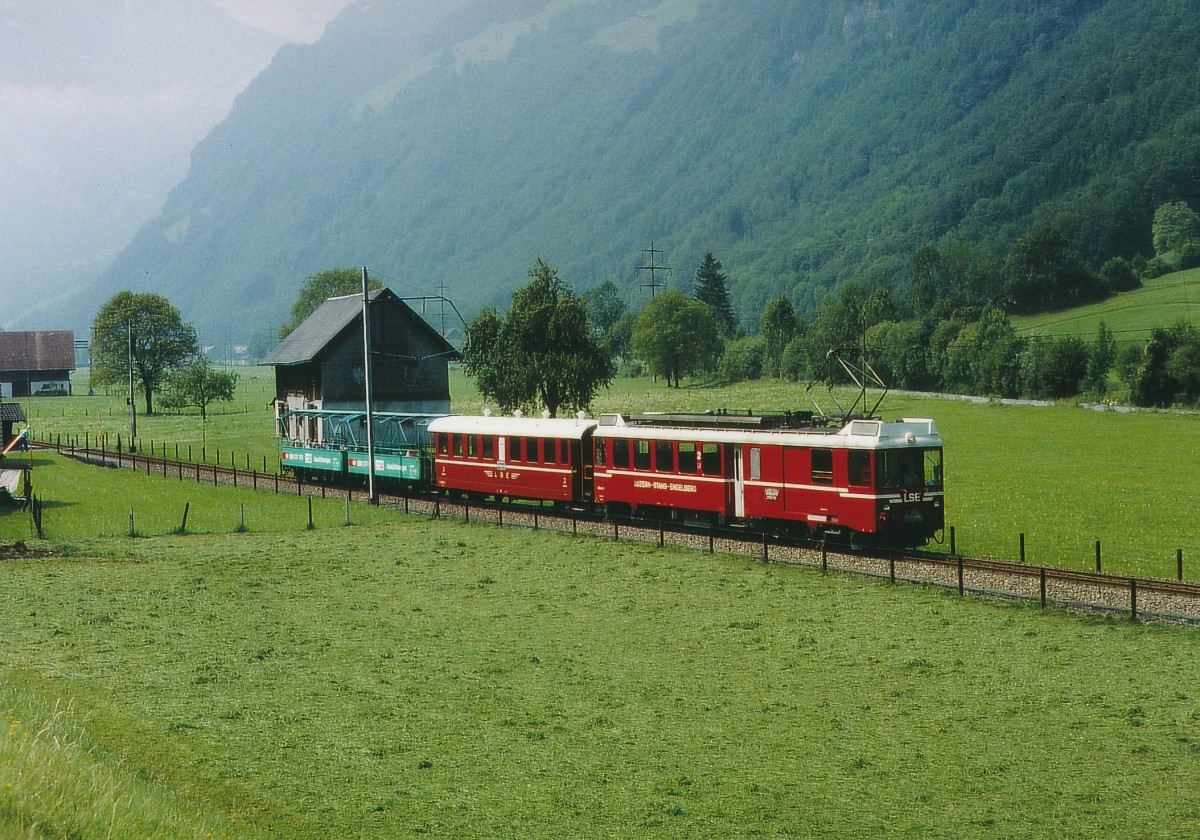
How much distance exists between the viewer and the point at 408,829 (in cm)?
1293

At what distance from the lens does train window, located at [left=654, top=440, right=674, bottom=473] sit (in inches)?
1398

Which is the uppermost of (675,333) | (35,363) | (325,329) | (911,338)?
(675,333)

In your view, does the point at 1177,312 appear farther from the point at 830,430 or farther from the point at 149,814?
the point at 149,814

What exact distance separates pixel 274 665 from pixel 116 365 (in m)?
97.7

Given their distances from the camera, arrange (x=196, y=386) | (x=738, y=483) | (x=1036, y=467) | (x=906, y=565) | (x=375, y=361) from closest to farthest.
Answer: (x=906, y=565) → (x=738, y=483) → (x=1036, y=467) → (x=375, y=361) → (x=196, y=386)

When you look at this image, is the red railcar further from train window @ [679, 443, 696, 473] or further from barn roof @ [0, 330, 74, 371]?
barn roof @ [0, 330, 74, 371]

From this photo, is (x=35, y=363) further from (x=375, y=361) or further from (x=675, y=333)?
(x=375, y=361)

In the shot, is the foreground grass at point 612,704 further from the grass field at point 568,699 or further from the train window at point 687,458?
the train window at point 687,458

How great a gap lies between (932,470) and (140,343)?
97.6m

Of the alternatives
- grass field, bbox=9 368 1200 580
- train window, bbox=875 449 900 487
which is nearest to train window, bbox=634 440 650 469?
train window, bbox=875 449 900 487

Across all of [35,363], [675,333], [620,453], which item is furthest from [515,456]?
[35,363]

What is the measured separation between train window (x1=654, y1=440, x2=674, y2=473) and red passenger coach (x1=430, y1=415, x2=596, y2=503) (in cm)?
433

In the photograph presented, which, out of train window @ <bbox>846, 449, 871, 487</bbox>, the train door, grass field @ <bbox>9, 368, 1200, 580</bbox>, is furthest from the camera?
grass field @ <bbox>9, 368, 1200, 580</bbox>

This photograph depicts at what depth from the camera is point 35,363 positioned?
139m
